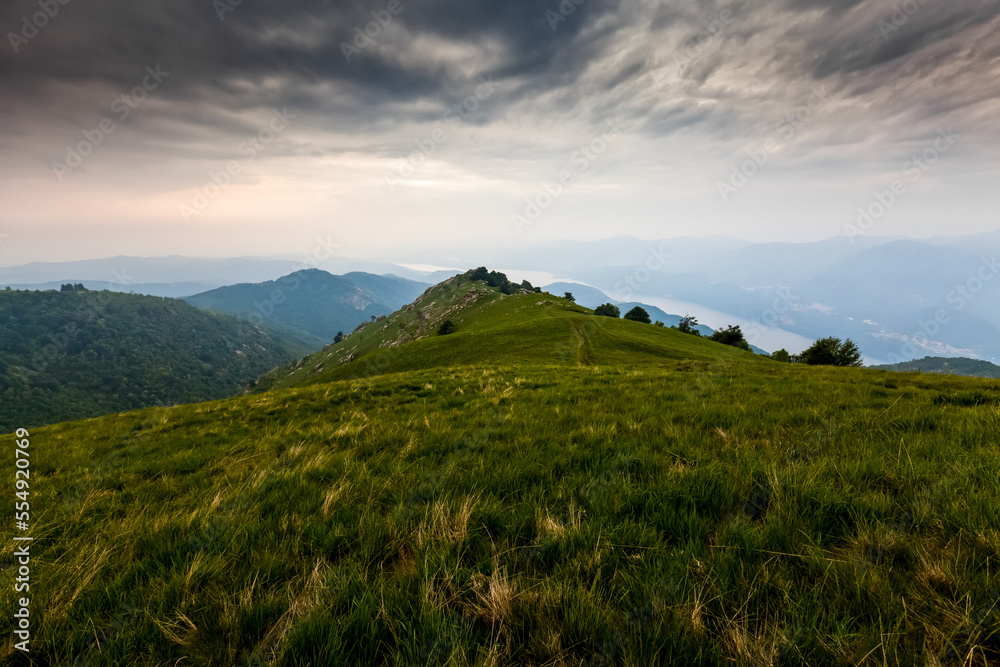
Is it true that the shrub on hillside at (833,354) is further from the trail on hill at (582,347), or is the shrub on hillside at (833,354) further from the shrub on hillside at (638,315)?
the shrub on hillside at (638,315)

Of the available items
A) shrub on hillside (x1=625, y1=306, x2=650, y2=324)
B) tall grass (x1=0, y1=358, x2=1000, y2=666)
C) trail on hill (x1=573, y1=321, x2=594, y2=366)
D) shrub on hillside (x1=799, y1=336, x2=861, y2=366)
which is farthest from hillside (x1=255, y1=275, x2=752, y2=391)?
tall grass (x1=0, y1=358, x2=1000, y2=666)

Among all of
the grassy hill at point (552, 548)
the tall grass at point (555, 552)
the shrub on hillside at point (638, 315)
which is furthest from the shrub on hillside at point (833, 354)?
the tall grass at point (555, 552)

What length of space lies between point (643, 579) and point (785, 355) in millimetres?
64005

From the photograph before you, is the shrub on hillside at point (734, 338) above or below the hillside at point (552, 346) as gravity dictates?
above

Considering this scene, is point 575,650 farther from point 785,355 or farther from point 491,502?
point 785,355

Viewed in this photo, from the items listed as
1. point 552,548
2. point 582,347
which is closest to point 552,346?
point 582,347

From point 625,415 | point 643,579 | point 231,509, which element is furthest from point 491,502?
point 625,415

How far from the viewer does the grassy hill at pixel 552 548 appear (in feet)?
6.13

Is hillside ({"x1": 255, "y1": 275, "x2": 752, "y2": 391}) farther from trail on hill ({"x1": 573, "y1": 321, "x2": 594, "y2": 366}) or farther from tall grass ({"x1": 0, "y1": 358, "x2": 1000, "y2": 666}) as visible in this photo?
tall grass ({"x1": 0, "y1": 358, "x2": 1000, "y2": 666})

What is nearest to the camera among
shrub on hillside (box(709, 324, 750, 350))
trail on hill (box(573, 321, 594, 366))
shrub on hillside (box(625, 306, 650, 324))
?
trail on hill (box(573, 321, 594, 366))

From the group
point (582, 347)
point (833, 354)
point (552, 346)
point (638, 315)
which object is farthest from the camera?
point (638, 315)

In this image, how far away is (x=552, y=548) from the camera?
256cm

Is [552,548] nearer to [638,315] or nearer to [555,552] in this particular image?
[555,552]

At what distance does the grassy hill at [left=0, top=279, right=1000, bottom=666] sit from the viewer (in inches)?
73.5
